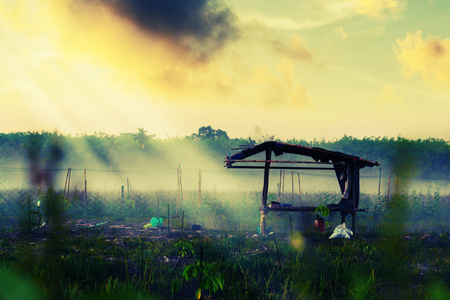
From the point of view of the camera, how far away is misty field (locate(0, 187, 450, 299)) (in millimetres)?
4113

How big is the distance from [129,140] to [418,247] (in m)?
49.6

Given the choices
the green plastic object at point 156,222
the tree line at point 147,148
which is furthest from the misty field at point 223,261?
the tree line at point 147,148

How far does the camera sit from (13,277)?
471 centimetres

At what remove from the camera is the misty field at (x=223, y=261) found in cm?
411

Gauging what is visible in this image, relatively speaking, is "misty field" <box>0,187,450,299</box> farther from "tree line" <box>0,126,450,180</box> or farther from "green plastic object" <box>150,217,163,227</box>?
"tree line" <box>0,126,450,180</box>

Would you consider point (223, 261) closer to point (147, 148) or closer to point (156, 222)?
point (156, 222)

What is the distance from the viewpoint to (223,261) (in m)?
6.21

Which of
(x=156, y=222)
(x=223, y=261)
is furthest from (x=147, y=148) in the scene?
(x=223, y=261)

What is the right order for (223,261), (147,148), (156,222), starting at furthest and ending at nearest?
(147,148), (156,222), (223,261)

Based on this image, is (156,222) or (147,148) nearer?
(156,222)

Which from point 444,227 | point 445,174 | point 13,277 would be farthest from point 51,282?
point 445,174

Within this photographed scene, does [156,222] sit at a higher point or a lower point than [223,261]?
lower

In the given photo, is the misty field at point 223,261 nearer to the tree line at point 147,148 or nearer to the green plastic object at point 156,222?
the green plastic object at point 156,222

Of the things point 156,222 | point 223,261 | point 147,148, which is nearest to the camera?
point 223,261
